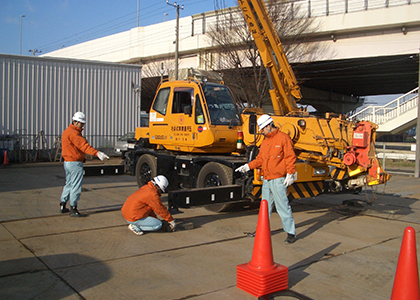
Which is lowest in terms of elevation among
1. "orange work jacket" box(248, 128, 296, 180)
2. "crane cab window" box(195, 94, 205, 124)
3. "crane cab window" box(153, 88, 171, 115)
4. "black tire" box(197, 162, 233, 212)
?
"black tire" box(197, 162, 233, 212)

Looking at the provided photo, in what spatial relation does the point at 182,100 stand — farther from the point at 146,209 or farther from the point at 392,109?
the point at 392,109

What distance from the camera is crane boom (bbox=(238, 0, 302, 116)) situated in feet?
36.8

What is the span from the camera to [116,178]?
47.8 ft

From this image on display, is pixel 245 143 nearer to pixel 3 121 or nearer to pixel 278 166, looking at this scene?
pixel 278 166

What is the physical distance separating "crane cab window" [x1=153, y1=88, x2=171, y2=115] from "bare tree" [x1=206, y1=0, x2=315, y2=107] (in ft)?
43.2

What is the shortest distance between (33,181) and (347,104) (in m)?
40.2

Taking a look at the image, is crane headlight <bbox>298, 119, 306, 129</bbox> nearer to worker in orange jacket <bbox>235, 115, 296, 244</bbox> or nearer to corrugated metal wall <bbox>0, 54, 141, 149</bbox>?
worker in orange jacket <bbox>235, 115, 296, 244</bbox>

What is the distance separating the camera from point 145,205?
6496 mm

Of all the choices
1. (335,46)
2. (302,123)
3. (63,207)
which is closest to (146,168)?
(63,207)

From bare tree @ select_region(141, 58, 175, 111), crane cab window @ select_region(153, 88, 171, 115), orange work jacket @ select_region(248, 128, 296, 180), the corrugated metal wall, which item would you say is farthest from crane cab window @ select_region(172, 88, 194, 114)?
bare tree @ select_region(141, 58, 175, 111)

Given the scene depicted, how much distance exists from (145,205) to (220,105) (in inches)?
143

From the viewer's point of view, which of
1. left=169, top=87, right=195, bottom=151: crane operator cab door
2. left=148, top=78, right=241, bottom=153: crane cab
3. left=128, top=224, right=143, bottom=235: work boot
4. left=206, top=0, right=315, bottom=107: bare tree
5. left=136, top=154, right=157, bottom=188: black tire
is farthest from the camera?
left=206, top=0, right=315, bottom=107: bare tree

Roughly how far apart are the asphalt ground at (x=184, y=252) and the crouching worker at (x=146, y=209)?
184 millimetres

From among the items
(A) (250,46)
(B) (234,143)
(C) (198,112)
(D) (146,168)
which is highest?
(A) (250,46)
